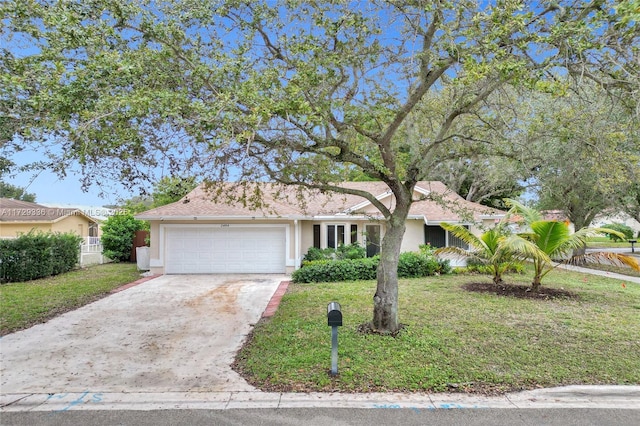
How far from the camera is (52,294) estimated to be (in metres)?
11.6

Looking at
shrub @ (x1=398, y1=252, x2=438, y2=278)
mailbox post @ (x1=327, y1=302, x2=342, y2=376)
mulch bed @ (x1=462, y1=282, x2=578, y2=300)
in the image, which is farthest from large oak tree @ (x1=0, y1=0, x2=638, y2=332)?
shrub @ (x1=398, y1=252, x2=438, y2=278)

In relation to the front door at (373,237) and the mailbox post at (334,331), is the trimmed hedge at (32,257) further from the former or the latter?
the mailbox post at (334,331)

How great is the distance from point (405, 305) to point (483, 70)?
606 centimetres

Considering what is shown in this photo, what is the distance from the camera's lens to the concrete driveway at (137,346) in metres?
5.23

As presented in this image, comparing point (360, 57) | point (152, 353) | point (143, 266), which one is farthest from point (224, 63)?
point (143, 266)

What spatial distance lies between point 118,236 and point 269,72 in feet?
60.4

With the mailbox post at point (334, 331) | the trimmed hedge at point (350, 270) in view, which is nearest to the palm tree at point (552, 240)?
the trimmed hedge at point (350, 270)

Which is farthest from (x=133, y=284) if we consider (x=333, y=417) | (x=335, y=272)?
(x=333, y=417)

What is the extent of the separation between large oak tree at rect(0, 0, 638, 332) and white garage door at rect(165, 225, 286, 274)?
879cm

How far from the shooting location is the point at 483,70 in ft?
16.2

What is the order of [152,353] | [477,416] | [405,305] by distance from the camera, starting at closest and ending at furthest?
1. [477,416]
2. [152,353]
3. [405,305]

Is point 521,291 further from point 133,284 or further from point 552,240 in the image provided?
point 133,284

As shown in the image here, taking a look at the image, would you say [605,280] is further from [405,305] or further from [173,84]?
[173,84]

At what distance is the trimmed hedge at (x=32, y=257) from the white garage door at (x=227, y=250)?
4653 millimetres
